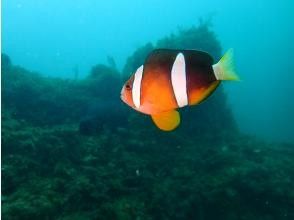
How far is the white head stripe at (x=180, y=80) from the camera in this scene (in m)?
1.83

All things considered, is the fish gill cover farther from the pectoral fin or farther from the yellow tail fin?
the yellow tail fin

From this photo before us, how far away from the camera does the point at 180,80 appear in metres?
1.85

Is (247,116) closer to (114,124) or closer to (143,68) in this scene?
(114,124)

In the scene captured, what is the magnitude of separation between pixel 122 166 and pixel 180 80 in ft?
20.2

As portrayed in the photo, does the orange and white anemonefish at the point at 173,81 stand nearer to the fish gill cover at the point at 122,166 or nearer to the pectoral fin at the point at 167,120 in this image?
the pectoral fin at the point at 167,120

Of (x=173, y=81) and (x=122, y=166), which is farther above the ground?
(x=173, y=81)

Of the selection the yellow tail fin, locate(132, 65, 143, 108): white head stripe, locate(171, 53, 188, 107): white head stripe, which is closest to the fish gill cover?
locate(132, 65, 143, 108): white head stripe

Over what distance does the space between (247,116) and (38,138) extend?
42.9 metres

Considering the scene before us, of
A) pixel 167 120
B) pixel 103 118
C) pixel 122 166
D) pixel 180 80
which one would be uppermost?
pixel 103 118

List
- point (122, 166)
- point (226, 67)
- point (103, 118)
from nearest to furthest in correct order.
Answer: point (226, 67) → point (122, 166) → point (103, 118)

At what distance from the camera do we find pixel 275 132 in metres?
38.9

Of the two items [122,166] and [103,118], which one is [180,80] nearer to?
[122,166]

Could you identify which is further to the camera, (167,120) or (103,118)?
(103,118)

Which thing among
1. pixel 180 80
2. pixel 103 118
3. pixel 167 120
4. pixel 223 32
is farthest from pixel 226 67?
pixel 223 32
